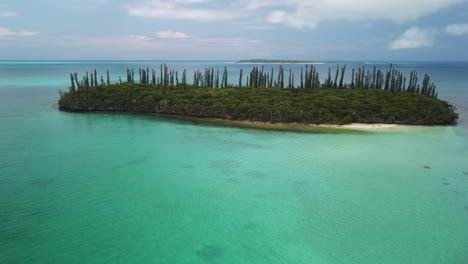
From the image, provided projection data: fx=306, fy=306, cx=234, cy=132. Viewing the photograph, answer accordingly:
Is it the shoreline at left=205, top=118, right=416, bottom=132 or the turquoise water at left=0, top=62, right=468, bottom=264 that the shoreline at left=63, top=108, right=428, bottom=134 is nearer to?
the shoreline at left=205, top=118, right=416, bottom=132

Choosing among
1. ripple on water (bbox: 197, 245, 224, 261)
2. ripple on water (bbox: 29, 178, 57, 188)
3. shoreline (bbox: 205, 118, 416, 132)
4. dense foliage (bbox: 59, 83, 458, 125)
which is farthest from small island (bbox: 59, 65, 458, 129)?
ripple on water (bbox: 197, 245, 224, 261)

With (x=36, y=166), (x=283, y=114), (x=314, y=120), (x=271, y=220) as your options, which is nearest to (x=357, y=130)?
(x=314, y=120)

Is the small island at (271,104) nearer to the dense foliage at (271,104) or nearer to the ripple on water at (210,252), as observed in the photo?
the dense foliage at (271,104)

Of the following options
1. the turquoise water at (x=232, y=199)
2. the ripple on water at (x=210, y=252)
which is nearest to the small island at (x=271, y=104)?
the turquoise water at (x=232, y=199)

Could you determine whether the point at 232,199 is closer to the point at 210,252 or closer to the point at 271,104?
the point at 210,252

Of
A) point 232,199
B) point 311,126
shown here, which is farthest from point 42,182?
point 311,126

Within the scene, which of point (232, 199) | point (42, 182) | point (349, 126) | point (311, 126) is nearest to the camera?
point (232, 199)

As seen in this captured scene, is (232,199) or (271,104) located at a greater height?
(271,104)
